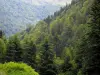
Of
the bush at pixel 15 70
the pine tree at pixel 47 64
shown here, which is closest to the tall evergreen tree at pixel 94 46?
the bush at pixel 15 70

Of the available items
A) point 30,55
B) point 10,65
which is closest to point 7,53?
point 30,55

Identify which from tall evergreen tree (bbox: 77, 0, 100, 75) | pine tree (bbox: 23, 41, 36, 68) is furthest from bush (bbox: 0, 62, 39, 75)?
pine tree (bbox: 23, 41, 36, 68)

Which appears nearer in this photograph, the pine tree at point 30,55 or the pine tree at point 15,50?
the pine tree at point 30,55

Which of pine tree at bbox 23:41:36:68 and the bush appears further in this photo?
pine tree at bbox 23:41:36:68

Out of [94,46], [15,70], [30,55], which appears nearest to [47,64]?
[30,55]

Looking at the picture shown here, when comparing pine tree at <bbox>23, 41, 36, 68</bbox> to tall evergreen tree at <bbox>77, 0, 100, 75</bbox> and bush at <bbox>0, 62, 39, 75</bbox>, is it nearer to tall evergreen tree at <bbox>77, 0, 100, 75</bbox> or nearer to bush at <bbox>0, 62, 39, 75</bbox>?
tall evergreen tree at <bbox>77, 0, 100, 75</bbox>

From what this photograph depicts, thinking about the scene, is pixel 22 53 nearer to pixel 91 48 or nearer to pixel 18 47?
pixel 18 47

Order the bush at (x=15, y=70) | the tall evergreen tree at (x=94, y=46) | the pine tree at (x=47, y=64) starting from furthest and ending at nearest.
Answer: the pine tree at (x=47, y=64) < the tall evergreen tree at (x=94, y=46) < the bush at (x=15, y=70)

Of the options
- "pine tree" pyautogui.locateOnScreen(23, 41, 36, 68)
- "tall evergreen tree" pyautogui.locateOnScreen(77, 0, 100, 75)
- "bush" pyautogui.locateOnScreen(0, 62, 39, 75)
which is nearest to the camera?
"bush" pyautogui.locateOnScreen(0, 62, 39, 75)

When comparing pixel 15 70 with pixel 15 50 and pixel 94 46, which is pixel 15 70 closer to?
pixel 94 46

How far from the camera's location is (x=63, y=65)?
66.4 meters

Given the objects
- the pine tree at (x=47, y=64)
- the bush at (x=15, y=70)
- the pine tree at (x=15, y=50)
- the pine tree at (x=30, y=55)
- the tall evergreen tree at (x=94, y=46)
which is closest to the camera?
the bush at (x=15, y=70)

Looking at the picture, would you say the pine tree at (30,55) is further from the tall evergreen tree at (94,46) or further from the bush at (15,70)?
the bush at (15,70)

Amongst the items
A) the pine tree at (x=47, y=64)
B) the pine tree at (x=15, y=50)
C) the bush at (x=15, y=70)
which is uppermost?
the pine tree at (x=15, y=50)
